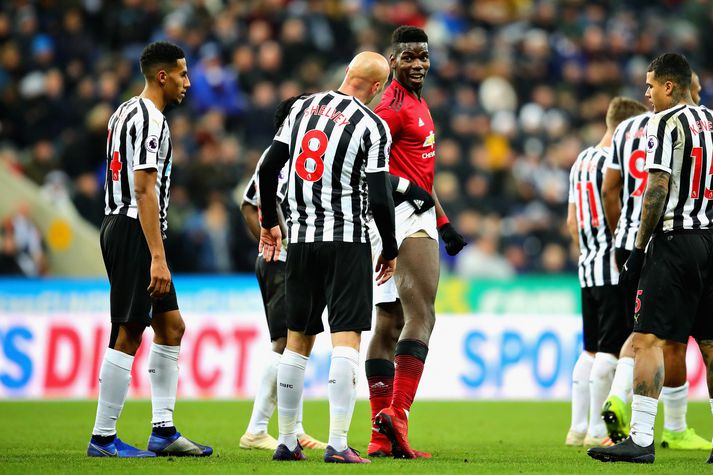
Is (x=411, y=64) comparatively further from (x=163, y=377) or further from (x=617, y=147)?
(x=163, y=377)

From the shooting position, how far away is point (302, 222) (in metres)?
6.86

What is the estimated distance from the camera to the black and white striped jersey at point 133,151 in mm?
7074

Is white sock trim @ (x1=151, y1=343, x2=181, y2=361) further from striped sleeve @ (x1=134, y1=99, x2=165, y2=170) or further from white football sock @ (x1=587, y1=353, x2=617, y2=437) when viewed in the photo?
white football sock @ (x1=587, y1=353, x2=617, y2=437)

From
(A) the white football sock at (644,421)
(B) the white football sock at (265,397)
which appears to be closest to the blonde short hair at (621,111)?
(A) the white football sock at (644,421)

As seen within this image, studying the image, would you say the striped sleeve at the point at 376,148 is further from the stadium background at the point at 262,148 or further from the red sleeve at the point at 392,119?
the stadium background at the point at 262,148

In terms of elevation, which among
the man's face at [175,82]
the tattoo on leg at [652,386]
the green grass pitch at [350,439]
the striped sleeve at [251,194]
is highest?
the man's face at [175,82]

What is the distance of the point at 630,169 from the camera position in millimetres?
8742

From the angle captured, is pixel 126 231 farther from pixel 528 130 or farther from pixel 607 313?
pixel 528 130

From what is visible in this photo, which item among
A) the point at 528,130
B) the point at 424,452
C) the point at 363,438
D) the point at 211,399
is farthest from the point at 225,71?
the point at 424,452

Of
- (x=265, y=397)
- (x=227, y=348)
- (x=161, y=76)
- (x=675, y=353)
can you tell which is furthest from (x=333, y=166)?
(x=227, y=348)

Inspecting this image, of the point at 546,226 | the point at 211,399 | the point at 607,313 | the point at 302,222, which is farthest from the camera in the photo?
the point at 546,226

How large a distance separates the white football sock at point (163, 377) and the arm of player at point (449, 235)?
6.43ft

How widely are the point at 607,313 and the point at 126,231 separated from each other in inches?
154

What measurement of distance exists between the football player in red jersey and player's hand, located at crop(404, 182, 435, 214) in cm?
2
